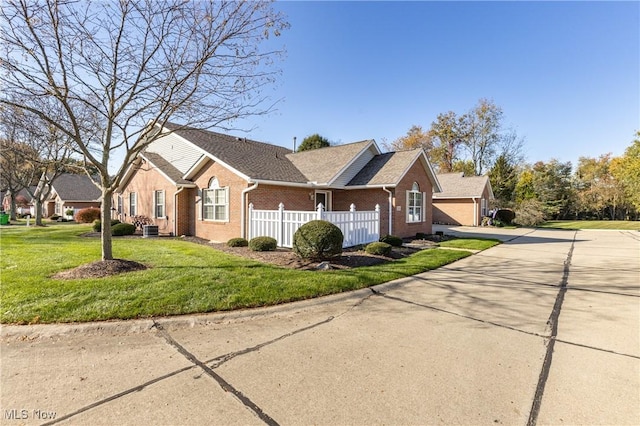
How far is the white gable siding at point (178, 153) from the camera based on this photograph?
54.2 ft

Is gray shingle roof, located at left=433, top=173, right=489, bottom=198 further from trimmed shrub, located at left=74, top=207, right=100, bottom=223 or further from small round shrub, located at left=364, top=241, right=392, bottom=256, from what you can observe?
trimmed shrub, located at left=74, top=207, right=100, bottom=223

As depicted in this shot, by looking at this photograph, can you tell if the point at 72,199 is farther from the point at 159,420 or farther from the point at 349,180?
the point at 159,420

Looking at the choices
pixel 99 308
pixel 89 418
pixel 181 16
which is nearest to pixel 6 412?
pixel 89 418

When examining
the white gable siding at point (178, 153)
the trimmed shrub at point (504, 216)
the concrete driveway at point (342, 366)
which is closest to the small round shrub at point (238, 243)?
the concrete driveway at point (342, 366)

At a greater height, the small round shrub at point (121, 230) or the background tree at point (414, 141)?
the background tree at point (414, 141)

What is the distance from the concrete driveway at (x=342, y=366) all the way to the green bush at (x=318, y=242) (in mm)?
2547

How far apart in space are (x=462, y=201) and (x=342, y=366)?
29.0 metres

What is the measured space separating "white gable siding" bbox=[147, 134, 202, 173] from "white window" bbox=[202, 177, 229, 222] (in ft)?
9.70

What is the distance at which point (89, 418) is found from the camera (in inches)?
98.5

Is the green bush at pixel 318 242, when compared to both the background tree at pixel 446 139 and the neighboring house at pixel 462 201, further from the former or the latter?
the background tree at pixel 446 139

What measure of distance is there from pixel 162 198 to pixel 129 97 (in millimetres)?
10162

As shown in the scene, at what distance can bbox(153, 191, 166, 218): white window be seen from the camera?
16.1 metres

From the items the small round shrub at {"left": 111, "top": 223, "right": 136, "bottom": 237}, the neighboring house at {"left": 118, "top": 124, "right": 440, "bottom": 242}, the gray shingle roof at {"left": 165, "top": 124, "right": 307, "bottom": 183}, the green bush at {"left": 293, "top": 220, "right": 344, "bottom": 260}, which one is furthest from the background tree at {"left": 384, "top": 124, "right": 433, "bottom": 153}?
the green bush at {"left": 293, "top": 220, "right": 344, "bottom": 260}

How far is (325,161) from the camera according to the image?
16.4 m
